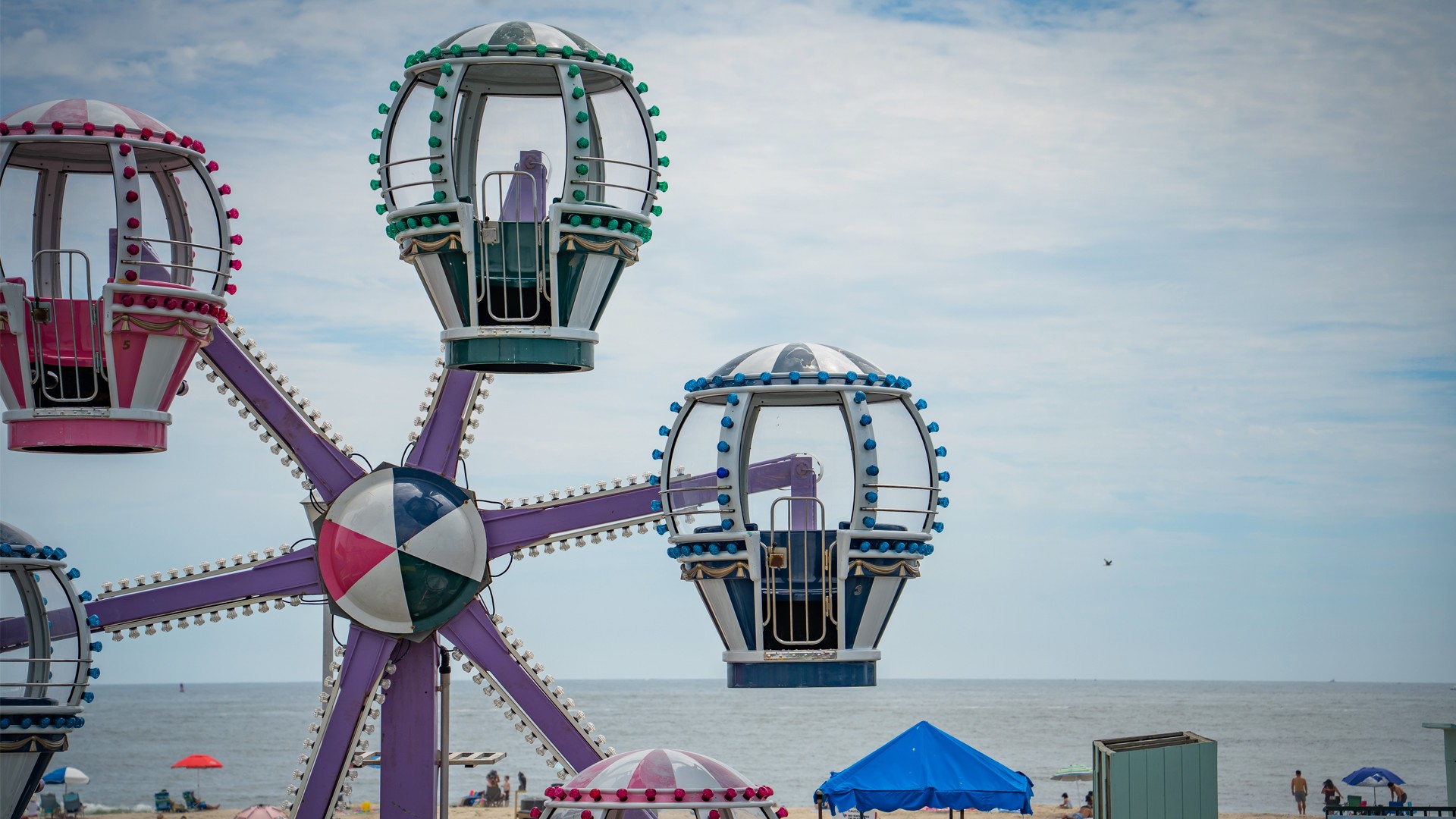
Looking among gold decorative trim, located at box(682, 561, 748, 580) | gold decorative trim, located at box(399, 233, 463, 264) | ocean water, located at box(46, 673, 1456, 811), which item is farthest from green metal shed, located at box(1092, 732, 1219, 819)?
ocean water, located at box(46, 673, 1456, 811)

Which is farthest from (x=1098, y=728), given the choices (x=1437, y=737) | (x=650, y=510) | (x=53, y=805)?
(x=650, y=510)

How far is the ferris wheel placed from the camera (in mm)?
16734

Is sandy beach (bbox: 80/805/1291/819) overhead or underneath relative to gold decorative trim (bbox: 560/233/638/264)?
underneath

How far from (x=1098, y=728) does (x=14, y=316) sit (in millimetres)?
87048

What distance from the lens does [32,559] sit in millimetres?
17656

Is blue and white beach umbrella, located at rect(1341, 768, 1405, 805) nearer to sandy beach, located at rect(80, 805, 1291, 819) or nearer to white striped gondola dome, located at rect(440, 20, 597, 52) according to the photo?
sandy beach, located at rect(80, 805, 1291, 819)

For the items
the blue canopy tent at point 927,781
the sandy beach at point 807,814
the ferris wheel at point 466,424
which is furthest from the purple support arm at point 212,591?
the sandy beach at point 807,814

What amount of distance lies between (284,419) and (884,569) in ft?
21.0

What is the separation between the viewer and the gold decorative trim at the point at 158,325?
57.8ft

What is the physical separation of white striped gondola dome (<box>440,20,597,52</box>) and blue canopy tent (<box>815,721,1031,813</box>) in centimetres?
1033

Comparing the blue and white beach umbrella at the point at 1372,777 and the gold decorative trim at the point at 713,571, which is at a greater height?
the gold decorative trim at the point at 713,571

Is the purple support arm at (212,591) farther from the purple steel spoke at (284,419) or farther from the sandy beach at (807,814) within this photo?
the sandy beach at (807,814)

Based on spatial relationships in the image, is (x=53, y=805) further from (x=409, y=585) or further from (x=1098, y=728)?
(x=1098, y=728)

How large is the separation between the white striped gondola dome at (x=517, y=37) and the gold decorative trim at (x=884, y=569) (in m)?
5.26
